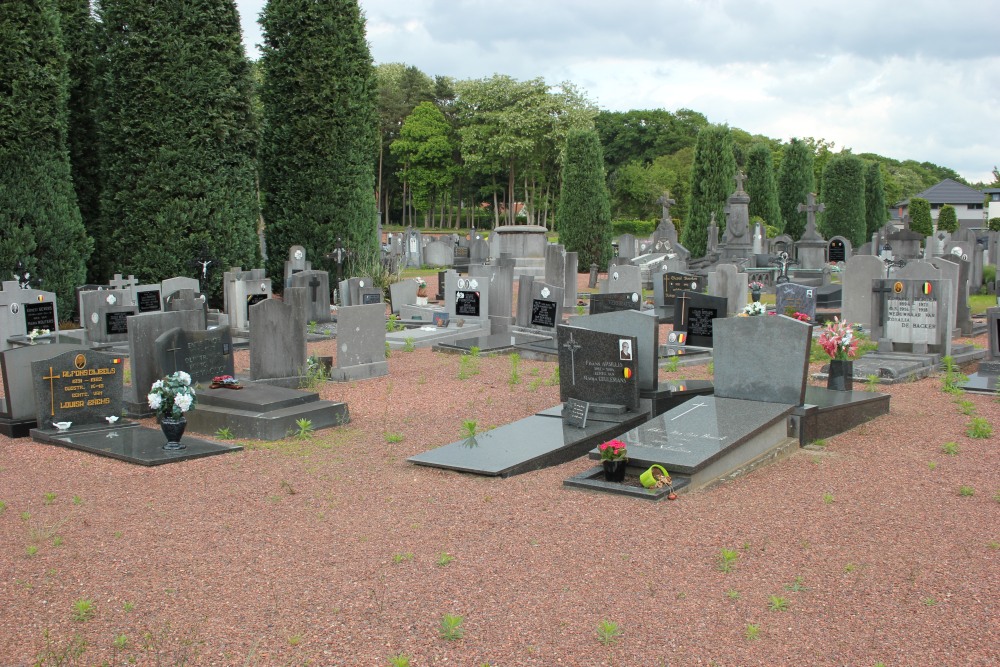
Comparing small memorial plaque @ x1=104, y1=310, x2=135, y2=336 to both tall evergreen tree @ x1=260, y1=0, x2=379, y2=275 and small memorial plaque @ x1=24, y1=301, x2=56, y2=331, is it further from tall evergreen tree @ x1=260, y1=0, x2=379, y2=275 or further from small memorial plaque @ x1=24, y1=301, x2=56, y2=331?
tall evergreen tree @ x1=260, y1=0, x2=379, y2=275

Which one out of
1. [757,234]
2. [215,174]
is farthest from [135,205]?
[757,234]

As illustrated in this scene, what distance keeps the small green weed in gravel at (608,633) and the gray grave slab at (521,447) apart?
2.79m

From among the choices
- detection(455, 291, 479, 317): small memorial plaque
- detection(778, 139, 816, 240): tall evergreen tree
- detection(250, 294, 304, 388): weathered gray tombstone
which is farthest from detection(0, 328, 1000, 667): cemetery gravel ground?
detection(778, 139, 816, 240): tall evergreen tree

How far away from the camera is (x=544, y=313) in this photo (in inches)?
592

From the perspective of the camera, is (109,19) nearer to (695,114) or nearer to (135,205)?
(135,205)

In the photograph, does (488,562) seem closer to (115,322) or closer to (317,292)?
(115,322)

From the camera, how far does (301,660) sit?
4.19 metres

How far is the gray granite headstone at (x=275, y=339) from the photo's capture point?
10641 millimetres

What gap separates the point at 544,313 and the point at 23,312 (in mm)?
7989

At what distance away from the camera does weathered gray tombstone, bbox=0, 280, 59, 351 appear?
522 inches

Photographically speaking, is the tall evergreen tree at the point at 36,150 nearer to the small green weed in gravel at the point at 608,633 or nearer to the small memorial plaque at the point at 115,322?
the small memorial plaque at the point at 115,322

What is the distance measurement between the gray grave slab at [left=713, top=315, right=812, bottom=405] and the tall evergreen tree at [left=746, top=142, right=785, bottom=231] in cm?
3131

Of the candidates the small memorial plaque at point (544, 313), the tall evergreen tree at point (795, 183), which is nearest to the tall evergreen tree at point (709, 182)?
the tall evergreen tree at point (795, 183)

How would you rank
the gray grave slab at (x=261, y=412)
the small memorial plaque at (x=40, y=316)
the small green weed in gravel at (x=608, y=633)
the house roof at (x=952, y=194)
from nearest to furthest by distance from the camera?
1. the small green weed in gravel at (x=608, y=633)
2. the gray grave slab at (x=261, y=412)
3. the small memorial plaque at (x=40, y=316)
4. the house roof at (x=952, y=194)
